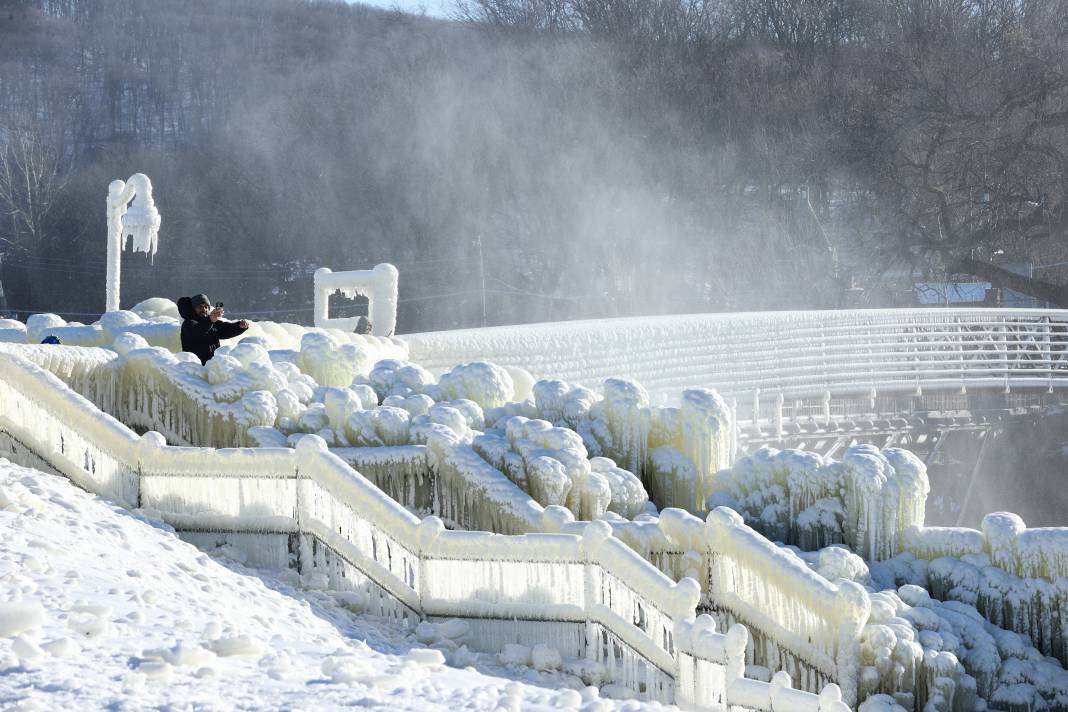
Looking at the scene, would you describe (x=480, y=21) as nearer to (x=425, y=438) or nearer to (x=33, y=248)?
(x=33, y=248)

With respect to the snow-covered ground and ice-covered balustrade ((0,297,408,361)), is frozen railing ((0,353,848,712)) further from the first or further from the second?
ice-covered balustrade ((0,297,408,361))

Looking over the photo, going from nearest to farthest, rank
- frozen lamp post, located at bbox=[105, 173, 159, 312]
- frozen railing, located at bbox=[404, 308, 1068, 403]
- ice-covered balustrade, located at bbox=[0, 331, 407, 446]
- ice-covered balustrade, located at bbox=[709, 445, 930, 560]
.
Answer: ice-covered balustrade, located at bbox=[0, 331, 407, 446] → ice-covered balustrade, located at bbox=[709, 445, 930, 560] → frozen lamp post, located at bbox=[105, 173, 159, 312] → frozen railing, located at bbox=[404, 308, 1068, 403]

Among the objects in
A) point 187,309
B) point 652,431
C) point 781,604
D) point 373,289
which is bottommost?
point 781,604

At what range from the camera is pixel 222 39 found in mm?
57062

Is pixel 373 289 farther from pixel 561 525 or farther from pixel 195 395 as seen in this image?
pixel 561 525

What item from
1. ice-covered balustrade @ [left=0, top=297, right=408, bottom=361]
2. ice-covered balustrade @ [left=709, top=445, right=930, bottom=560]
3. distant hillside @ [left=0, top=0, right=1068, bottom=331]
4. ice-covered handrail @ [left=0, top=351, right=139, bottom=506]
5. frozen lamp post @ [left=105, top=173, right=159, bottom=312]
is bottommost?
ice-covered balustrade @ [left=709, top=445, right=930, bottom=560]

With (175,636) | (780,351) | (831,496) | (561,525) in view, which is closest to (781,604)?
(561,525)

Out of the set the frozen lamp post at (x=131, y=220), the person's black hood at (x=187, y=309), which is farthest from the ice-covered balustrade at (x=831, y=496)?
the frozen lamp post at (x=131, y=220)

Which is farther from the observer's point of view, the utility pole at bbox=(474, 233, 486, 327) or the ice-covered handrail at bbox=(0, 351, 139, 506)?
the utility pole at bbox=(474, 233, 486, 327)

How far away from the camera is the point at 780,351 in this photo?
20.9 metres

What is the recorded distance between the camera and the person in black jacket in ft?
39.1

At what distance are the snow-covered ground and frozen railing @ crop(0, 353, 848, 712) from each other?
22cm

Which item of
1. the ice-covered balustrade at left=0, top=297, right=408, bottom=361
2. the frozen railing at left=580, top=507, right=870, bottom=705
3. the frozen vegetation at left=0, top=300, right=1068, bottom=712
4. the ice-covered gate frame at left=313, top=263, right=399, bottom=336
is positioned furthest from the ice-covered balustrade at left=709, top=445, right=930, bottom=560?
the ice-covered gate frame at left=313, top=263, right=399, bottom=336

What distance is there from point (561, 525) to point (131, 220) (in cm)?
766
